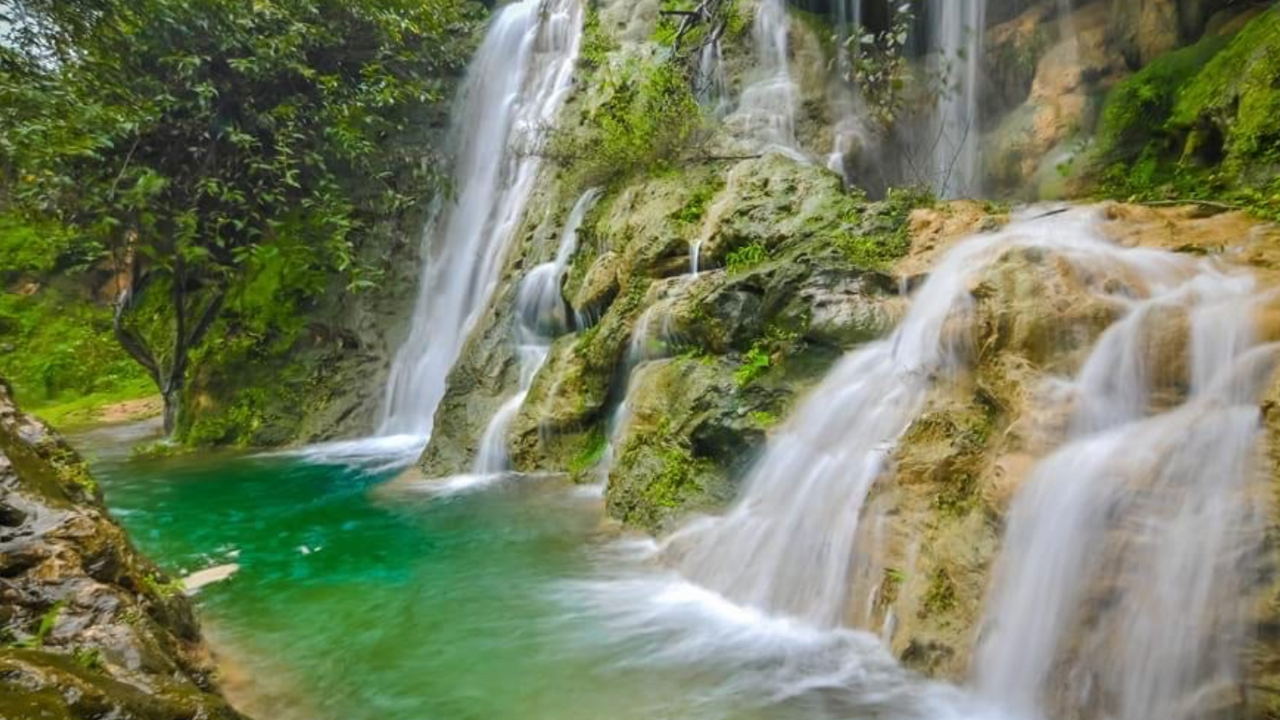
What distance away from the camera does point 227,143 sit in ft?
40.3

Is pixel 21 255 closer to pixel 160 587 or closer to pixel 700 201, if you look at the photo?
pixel 700 201

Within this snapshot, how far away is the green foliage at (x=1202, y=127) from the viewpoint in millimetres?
6191

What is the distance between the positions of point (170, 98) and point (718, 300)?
371 inches

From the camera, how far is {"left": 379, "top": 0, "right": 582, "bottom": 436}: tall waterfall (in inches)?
470

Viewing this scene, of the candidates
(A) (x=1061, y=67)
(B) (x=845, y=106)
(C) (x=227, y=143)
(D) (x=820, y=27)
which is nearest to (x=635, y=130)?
(B) (x=845, y=106)

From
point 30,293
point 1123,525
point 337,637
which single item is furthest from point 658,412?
point 30,293

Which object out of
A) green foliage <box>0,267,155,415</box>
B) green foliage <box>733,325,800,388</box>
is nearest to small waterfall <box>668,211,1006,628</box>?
green foliage <box>733,325,800,388</box>

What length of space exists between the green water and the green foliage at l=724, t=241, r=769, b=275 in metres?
2.52

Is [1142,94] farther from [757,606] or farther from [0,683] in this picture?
[0,683]

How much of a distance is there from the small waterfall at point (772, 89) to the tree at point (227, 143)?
20.0ft

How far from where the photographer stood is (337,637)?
4.35m

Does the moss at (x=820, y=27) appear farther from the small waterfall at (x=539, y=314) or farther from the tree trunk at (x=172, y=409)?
the tree trunk at (x=172, y=409)

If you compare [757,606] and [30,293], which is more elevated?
[30,293]

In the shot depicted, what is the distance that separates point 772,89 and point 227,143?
8.74 metres
